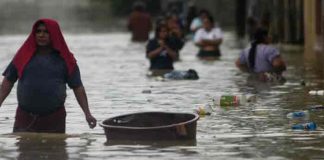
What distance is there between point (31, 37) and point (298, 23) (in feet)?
89.0

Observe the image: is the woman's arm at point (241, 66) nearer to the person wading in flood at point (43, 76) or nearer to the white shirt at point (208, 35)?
the white shirt at point (208, 35)

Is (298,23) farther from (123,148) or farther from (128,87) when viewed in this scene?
(123,148)

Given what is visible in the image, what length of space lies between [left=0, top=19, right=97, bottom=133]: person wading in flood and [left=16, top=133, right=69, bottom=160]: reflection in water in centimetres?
18

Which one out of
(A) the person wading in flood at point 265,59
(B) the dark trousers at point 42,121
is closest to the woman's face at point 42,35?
(B) the dark trousers at point 42,121

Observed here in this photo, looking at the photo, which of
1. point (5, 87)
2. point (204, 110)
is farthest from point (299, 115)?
point (5, 87)

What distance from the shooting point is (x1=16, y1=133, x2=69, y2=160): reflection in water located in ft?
38.0

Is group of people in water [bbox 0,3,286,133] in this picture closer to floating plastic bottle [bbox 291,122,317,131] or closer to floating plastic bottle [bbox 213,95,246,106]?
floating plastic bottle [bbox 291,122,317,131]

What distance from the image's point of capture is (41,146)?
40.3 ft

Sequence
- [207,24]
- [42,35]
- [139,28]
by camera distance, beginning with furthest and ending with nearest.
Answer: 1. [139,28]
2. [207,24]
3. [42,35]

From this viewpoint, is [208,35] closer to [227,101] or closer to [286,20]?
[286,20]

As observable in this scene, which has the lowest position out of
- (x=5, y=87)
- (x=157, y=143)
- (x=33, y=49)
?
(x=157, y=143)

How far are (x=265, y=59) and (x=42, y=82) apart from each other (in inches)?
378

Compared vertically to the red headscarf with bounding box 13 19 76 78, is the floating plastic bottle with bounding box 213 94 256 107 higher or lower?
lower

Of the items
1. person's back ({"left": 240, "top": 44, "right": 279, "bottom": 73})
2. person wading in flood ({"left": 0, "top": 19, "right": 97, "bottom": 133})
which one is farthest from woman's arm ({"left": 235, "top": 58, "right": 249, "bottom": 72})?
person wading in flood ({"left": 0, "top": 19, "right": 97, "bottom": 133})
